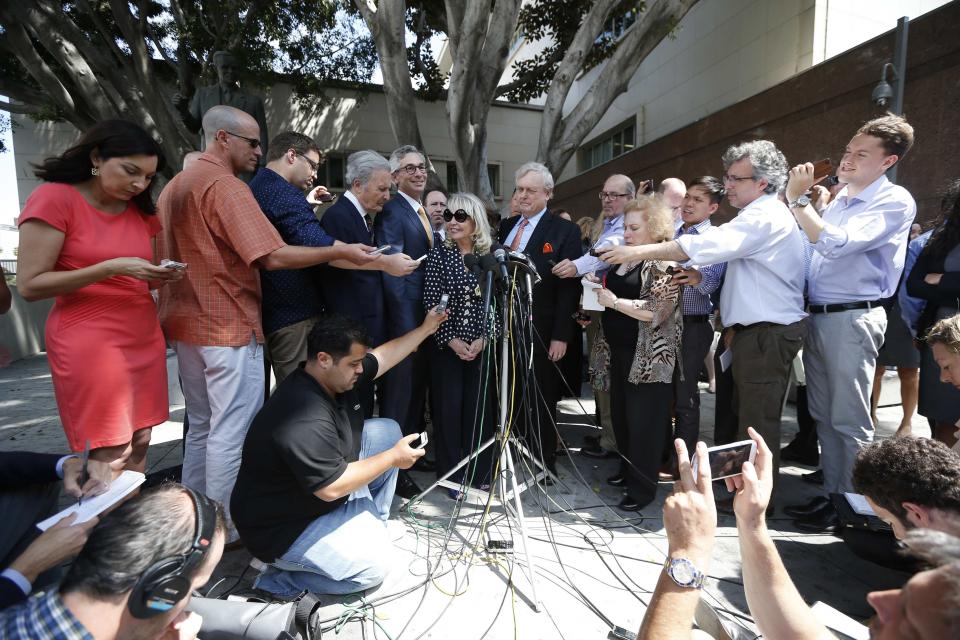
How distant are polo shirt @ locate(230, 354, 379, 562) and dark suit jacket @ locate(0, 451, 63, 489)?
63 centimetres

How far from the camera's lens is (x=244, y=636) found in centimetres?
168

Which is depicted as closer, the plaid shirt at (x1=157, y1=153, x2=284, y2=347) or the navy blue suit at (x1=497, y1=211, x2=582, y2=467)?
the plaid shirt at (x1=157, y1=153, x2=284, y2=347)

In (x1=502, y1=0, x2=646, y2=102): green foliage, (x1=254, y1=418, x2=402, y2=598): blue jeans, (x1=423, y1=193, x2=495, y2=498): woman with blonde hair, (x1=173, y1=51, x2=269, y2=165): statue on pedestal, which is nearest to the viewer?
(x1=254, y1=418, x2=402, y2=598): blue jeans

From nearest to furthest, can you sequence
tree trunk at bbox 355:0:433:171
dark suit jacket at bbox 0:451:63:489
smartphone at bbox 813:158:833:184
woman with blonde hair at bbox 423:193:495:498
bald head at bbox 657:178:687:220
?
dark suit jacket at bbox 0:451:63:489 < smartphone at bbox 813:158:833:184 < woman with blonde hair at bbox 423:193:495:498 < bald head at bbox 657:178:687:220 < tree trunk at bbox 355:0:433:171

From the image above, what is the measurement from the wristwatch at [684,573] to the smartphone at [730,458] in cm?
34

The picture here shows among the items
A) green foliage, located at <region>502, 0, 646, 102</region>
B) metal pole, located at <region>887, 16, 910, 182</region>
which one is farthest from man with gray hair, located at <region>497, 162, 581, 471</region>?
green foliage, located at <region>502, 0, 646, 102</region>

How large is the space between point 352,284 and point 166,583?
Answer: 2.08m

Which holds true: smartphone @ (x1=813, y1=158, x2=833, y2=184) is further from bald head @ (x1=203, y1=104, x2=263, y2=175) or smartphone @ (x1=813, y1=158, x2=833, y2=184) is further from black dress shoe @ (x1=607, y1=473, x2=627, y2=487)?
bald head @ (x1=203, y1=104, x2=263, y2=175)

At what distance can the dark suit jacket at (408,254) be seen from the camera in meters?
3.14

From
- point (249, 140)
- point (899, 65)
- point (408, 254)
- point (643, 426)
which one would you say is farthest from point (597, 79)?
point (249, 140)

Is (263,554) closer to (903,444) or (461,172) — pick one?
(903,444)

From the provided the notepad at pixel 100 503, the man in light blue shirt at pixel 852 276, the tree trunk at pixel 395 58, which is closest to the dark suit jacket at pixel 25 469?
the notepad at pixel 100 503

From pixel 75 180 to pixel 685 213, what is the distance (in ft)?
11.1

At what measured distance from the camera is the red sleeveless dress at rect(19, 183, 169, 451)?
209cm
